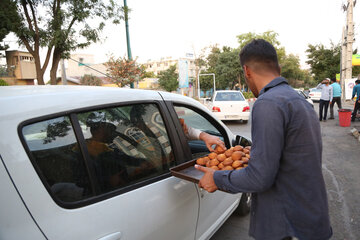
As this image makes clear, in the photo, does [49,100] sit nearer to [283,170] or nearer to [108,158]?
[108,158]

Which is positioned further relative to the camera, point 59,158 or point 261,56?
point 261,56

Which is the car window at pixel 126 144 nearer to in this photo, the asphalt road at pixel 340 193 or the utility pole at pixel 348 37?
the asphalt road at pixel 340 193

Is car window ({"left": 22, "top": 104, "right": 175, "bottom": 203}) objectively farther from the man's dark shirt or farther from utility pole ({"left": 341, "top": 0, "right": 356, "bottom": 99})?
utility pole ({"left": 341, "top": 0, "right": 356, "bottom": 99})

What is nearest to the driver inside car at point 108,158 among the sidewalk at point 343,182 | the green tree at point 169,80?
the sidewalk at point 343,182

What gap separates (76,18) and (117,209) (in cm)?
933

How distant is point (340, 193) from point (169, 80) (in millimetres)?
45144

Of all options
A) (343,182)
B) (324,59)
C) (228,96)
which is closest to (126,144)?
(343,182)

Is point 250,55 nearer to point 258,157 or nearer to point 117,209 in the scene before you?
point 258,157

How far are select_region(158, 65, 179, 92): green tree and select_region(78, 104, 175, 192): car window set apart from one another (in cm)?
4607

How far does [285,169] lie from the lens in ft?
4.33

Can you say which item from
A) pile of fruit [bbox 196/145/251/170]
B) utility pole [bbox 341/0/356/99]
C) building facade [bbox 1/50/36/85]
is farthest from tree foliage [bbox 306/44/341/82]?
pile of fruit [bbox 196/145/251/170]

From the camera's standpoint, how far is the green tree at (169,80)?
47844mm

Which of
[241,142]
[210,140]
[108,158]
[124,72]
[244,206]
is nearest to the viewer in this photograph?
[108,158]

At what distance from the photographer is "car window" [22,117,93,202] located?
1.18 metres
